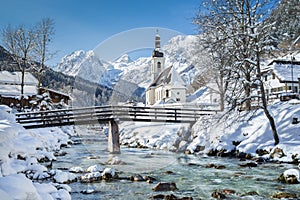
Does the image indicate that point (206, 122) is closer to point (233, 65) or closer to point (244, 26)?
point (233, 65)

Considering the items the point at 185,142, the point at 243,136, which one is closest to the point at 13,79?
the point at 185,142

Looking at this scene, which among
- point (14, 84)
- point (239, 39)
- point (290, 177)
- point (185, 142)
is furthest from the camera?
point (14, 84)

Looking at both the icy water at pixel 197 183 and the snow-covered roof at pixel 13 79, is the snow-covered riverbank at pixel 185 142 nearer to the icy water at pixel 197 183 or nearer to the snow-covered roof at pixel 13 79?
the icy water at pixel 197 183

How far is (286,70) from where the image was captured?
36.0 metres

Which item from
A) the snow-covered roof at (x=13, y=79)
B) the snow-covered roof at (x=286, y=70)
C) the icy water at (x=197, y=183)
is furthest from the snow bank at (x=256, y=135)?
the snow-covered roof at (x=13, y=79)

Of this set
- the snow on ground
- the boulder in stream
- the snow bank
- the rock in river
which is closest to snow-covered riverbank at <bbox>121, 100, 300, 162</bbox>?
the snow bank

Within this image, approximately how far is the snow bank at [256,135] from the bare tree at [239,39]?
0.85m

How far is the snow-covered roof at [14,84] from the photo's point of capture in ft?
108

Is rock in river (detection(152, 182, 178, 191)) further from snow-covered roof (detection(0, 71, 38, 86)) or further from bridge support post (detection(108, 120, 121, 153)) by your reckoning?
snow-covered roof (detection(0, 71, 38, 86))

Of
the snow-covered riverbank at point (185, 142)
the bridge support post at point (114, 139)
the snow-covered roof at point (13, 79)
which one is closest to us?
the snow-covered riverbank at point (185, 142)

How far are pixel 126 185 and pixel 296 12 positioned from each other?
13378mm

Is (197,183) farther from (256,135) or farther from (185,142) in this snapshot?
(185,142)

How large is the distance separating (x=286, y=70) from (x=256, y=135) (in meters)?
23.3

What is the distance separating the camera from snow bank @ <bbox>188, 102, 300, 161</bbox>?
14.4 metres
